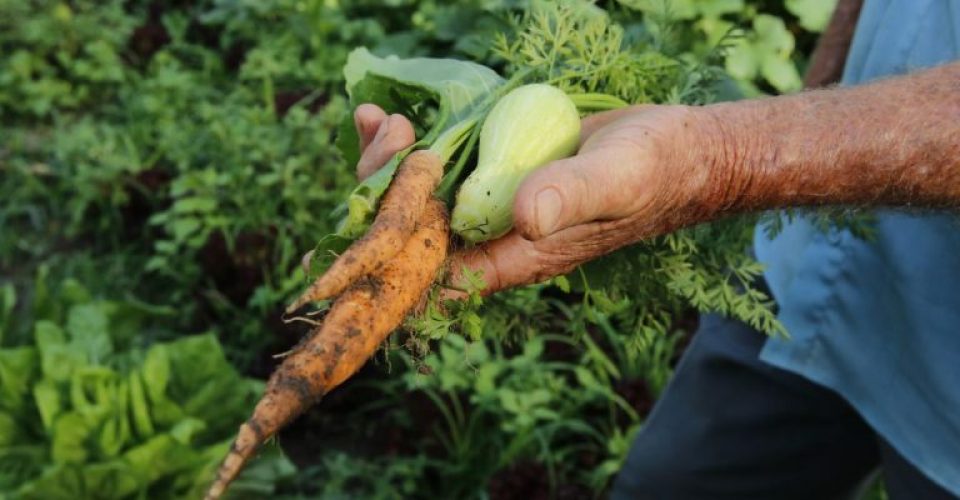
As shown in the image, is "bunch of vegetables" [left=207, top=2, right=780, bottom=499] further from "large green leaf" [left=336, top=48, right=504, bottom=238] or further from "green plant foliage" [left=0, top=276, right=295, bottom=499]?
"green plant foliage" [left=0, top=276, right=295, bottom=499]

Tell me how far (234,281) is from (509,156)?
2.30 m

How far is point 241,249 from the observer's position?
11.4 ft

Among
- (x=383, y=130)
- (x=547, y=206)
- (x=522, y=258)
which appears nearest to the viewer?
(x=547, y=206)

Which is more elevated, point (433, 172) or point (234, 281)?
point (433, 172)

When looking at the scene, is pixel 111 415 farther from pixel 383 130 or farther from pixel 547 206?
pixel 547 206

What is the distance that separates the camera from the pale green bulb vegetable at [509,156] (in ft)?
4.59

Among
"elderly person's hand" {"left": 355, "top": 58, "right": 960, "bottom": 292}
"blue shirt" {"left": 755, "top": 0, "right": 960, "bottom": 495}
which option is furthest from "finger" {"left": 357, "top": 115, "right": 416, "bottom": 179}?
"blue shirt" {"left": 755, "top": 0, "right": 960, "bottom": 495}

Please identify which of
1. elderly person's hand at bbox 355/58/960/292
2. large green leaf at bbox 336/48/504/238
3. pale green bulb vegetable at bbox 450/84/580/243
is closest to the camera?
elderly person's hand at bbox 355/58/960/292

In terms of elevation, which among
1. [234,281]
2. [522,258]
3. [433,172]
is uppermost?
[433,172]

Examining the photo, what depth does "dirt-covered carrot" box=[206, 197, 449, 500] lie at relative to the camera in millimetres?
1179

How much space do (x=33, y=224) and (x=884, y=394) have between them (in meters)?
3.33

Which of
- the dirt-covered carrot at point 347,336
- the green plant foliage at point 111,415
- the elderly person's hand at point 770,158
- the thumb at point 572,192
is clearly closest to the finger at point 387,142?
the dirt-covered carrot at point 347,336

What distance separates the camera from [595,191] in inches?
47.6

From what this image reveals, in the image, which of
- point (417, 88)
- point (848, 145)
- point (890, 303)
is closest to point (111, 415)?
point (417, 88)
